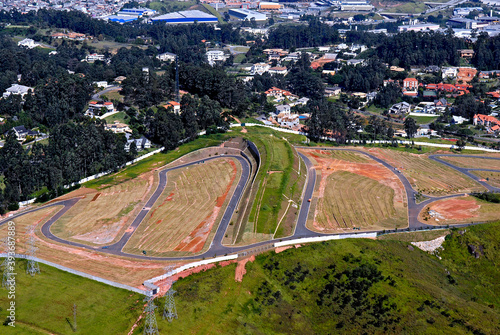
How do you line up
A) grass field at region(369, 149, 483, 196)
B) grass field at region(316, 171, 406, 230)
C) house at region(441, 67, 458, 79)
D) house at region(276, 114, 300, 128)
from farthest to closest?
house at region(441, 67, 458, 79)
house at region(276, 114, 300, 128)
grass field at region(369, 149, 483, 196)
grass field at region(316, 171, 406, 230)

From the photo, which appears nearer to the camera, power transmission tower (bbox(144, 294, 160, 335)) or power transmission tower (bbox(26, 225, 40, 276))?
power transmission tower (bbox(144, 294, 160, 335))

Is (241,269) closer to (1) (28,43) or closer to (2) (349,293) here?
(2) (349,293)

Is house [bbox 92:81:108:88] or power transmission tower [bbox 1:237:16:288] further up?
house [bbox 92:81:108:88]

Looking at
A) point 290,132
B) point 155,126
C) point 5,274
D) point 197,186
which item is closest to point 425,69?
point 290,132

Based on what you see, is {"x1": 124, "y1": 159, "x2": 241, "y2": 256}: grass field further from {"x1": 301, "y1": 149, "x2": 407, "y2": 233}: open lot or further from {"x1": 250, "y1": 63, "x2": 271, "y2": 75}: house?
{"x1": 250, "y1": 63, "x2": 271, "y2": 75}: house

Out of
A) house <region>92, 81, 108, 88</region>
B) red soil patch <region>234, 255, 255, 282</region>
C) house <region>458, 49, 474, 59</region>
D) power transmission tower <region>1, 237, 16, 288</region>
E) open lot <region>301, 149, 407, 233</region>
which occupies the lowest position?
open lot <region>301, 149, 407, 233</region>

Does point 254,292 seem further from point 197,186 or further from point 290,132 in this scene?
point 290,132

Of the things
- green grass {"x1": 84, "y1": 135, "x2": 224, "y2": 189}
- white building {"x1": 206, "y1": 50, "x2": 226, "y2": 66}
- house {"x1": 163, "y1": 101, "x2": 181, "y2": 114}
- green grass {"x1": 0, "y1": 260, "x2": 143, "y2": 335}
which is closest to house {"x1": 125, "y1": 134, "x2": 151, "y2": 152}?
green grass {"x1": 84, "y1": 135, "x2": 224, "y2": 189}
